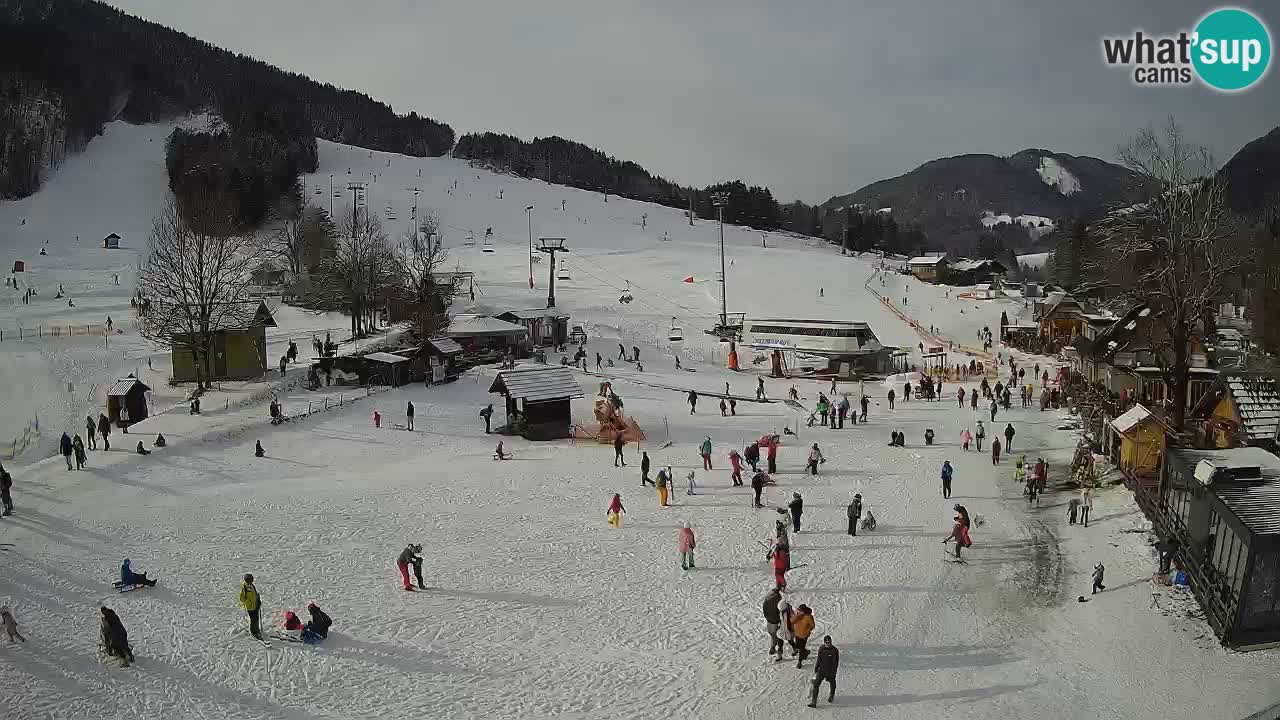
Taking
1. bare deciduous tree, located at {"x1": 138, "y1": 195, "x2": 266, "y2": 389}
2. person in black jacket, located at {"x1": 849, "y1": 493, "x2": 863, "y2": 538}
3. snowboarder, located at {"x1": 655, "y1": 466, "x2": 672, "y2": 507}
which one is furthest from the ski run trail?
bare deciduous tree, located at {"x1": 138, "y1": 195, "x2": 266, "y2": 389}

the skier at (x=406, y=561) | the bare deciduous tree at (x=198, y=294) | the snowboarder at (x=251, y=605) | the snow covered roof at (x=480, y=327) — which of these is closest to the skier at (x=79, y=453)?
the bare deciduous tree at (x=198, y=294)

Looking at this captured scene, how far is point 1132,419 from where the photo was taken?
61.9ft

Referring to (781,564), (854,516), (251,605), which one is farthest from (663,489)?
(251,605)

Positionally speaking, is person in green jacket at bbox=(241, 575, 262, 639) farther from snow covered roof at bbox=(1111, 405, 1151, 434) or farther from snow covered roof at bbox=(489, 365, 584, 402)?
snow covered roof at bbox=(1111, 405, 1151, 434)

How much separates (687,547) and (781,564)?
5.50 ft

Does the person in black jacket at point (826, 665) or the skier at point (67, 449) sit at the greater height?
the skier at point (67, 449)

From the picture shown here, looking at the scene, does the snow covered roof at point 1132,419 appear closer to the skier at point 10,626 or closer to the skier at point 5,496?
the skier at point 10,626

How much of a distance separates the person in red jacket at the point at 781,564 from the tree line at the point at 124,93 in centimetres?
8410

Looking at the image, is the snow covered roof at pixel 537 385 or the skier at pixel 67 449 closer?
the skier at pixel 67 449

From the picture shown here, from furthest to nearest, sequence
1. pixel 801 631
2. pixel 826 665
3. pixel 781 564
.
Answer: pixel 781 564 < pixel 801 631 < pixel 826 665

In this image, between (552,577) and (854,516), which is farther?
(854,516)

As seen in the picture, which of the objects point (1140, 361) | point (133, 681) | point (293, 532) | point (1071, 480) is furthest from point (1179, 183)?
point (133, 681)

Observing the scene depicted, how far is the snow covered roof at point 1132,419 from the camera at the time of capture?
18.7m

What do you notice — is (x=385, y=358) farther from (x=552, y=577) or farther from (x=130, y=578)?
(x=552, y=577)
